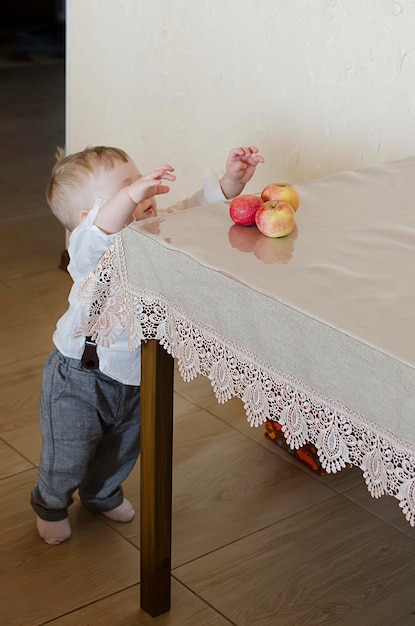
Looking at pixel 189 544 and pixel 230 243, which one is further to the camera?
pixel 189 544

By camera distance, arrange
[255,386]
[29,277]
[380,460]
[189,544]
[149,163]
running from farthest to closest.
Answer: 1. [29,277]
2. [149,163]
3. [189,544]
4. [255,386]
5. [380,460]

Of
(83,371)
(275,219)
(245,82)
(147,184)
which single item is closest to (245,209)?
(275,219)

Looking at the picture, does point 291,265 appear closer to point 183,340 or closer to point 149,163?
point 183,340

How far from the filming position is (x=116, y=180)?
6.07 feet

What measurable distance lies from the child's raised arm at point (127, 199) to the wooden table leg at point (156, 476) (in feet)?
0.78

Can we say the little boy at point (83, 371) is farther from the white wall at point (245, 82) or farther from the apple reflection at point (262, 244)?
the white wall at point (245, 82)

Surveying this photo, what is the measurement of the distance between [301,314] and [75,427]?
784mm

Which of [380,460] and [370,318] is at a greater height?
[370,318]

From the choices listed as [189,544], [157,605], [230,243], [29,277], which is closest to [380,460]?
[230,243]

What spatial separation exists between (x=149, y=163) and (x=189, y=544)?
1.33m

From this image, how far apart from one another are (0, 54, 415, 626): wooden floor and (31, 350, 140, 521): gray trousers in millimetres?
135

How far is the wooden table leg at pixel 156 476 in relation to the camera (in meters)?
1.63

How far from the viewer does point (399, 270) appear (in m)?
1.40

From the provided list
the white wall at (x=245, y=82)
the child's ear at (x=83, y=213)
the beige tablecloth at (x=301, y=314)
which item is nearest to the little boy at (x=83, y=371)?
the child's ear at (x=83, y=213)
